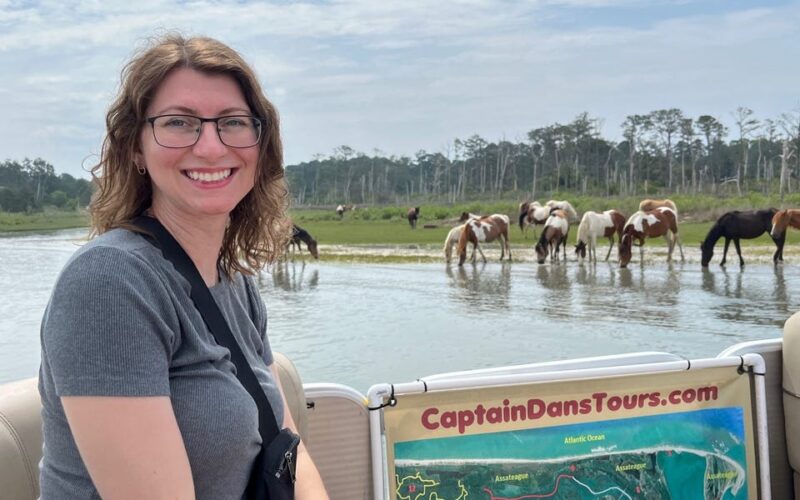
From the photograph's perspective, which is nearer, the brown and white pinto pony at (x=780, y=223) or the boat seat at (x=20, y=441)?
the boat seat at (x=20, y=441)

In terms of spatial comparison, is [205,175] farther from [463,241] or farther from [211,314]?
[463,241]

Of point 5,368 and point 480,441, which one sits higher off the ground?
point 480,441

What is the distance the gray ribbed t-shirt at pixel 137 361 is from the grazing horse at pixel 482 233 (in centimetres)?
1677

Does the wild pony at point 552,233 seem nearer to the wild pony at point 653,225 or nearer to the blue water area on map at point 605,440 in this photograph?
the wild pony at point 653,225

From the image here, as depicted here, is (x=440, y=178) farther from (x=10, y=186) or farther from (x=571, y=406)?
(x=571, y=406)

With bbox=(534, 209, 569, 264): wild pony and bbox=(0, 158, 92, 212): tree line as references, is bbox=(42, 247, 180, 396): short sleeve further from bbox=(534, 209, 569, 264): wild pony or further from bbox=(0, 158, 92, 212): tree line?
bbox=(0, 158, 92, 212): tree line

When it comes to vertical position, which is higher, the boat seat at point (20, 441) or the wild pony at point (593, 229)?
the boat seat at point (20, 441)

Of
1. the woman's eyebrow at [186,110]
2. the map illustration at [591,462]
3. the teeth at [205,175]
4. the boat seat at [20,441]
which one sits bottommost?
the map illustration at [591,462]

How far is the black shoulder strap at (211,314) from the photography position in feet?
4.39

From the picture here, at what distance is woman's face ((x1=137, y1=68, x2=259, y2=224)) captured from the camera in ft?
4.50

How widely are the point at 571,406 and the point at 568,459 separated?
0.55 ft

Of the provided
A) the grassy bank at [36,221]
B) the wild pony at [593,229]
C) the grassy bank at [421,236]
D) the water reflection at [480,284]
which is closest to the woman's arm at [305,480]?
the water reflection at [480,284]

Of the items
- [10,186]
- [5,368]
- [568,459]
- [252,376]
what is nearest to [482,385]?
[568,459]

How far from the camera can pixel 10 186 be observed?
160ft
